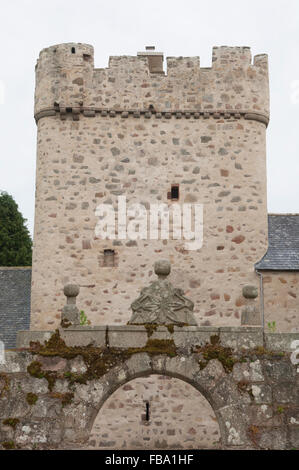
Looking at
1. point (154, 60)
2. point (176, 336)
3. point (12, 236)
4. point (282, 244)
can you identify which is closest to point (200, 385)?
point (176, 336)

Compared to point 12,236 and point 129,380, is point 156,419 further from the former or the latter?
point 12,236

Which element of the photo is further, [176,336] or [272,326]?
[272,326]

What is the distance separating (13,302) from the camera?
64.4ft

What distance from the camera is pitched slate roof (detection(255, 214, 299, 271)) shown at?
53.2ft

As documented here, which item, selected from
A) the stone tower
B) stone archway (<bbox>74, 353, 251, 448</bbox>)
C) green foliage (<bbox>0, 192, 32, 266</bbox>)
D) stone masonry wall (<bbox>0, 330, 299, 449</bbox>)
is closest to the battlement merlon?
the stone tower

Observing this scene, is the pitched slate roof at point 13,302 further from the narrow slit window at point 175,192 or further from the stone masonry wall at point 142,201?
the narrow slit window at point 175,192

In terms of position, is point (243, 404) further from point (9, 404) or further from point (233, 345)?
point (9, 404)

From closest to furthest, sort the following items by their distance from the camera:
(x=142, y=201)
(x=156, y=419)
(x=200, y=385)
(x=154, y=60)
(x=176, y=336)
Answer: (x=200, y=385), (x=176, y=336), (x=156, y=419), (x=142, y=201), (x=154, y=60)

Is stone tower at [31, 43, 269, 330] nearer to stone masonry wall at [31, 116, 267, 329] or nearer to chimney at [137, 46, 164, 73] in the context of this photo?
stone masonry wall at [31, 116, 267, 329]

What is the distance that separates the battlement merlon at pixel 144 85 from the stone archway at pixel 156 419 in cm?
658

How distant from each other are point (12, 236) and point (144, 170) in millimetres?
17423

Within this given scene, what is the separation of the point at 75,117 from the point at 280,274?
6.18 metres

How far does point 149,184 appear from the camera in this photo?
16391 millimetres

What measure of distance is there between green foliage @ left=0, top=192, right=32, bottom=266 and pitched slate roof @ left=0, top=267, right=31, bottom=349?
34.9 ft
